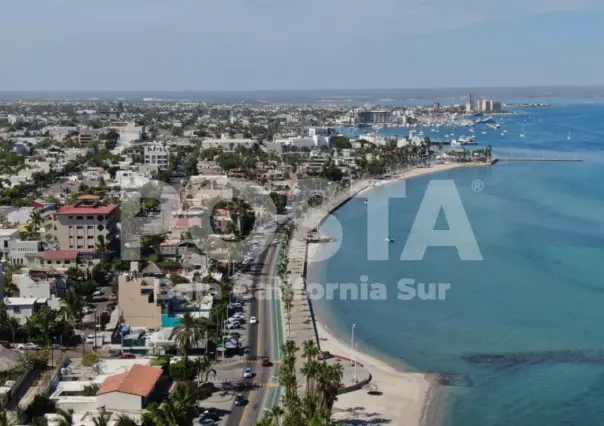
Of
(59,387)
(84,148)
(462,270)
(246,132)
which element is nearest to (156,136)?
(246,132)

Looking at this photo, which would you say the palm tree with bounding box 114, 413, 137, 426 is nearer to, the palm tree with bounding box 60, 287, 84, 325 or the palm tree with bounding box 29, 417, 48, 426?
the palm tree with bounding box 29, 417, 48, 426

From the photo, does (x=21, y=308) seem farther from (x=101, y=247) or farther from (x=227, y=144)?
(x=227, y=144)

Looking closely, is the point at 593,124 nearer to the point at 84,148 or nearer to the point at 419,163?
the point at 419,163

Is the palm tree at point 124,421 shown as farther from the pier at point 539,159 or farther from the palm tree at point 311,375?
the pier at point 539,159

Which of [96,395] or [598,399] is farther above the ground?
[96,395]

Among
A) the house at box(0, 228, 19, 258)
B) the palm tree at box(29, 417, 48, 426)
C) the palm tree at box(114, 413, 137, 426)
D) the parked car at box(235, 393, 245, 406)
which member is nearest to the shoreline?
the parked car at box(235, 393, 245, 406)

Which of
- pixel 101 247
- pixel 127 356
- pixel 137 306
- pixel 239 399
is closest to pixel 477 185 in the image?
pixel 101 247
